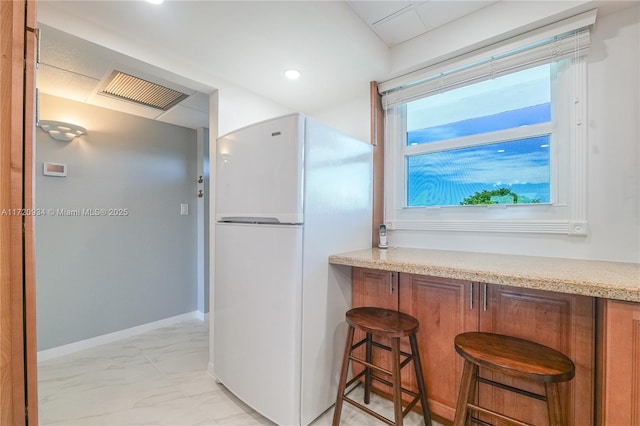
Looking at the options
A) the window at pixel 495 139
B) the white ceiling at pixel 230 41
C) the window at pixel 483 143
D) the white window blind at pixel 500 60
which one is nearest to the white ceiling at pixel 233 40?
the white ceiling at pixel 230 41

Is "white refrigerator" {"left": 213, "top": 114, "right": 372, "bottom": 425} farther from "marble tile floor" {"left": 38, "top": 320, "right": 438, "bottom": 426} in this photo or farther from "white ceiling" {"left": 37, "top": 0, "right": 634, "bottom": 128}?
"white ceiling" {"left": 37, "top": 0, "right": 634, "bottom": 128}

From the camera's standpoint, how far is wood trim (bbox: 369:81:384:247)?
7.14ft

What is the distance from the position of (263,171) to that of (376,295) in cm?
107

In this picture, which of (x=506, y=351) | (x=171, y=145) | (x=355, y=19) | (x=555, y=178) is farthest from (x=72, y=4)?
(x=555, y=178)

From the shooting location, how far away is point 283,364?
1.48m

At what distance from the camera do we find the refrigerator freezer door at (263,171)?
1.47 metres

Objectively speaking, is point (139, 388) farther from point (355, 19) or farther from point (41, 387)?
point (355, 19)

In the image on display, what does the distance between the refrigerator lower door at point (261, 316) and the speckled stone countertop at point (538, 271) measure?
0.35m

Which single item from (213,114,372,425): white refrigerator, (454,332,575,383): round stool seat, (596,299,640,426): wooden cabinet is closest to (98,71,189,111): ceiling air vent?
(213,114,372,425): white refrigerator

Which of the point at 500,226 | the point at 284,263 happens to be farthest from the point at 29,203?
the point at 500,226

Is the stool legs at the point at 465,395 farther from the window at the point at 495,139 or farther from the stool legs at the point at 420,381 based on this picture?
the window at the point at 495,139

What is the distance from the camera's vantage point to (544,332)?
1285 mm

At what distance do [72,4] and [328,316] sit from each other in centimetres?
210

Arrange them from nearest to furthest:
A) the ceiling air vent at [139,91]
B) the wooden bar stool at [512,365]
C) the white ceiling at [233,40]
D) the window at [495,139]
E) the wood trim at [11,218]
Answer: the wood trim at [11,218]
the wooden bar stool at [512,365]
the white ceiling at [233,40]
the window at [495,139]
the ceiling air vent at [139,91]
